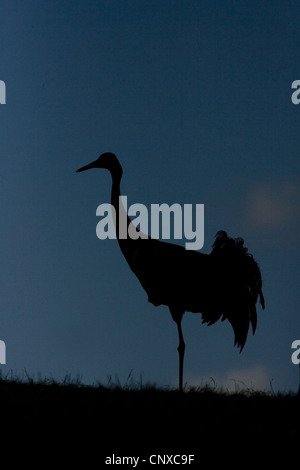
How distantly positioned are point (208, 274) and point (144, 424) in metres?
4.91

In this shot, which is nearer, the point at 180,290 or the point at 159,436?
the point at 159,436

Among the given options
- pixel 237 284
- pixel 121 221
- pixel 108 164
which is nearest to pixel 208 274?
pixel 237 284

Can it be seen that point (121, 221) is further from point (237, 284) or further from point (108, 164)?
point (237, 284)

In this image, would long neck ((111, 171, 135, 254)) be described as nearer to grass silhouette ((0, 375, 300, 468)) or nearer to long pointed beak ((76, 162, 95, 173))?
long pointed beak ((76, 162, 95, 173))

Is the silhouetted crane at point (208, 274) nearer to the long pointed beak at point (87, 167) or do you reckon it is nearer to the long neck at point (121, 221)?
the long neck at point (121, 221)

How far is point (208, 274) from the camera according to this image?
12.0m

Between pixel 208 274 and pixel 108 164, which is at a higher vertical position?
pixel 108 164

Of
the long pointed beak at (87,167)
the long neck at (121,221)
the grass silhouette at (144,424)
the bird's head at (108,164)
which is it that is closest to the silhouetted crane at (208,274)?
the long neck at (121,221)

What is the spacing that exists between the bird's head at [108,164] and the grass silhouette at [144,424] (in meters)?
5.07
